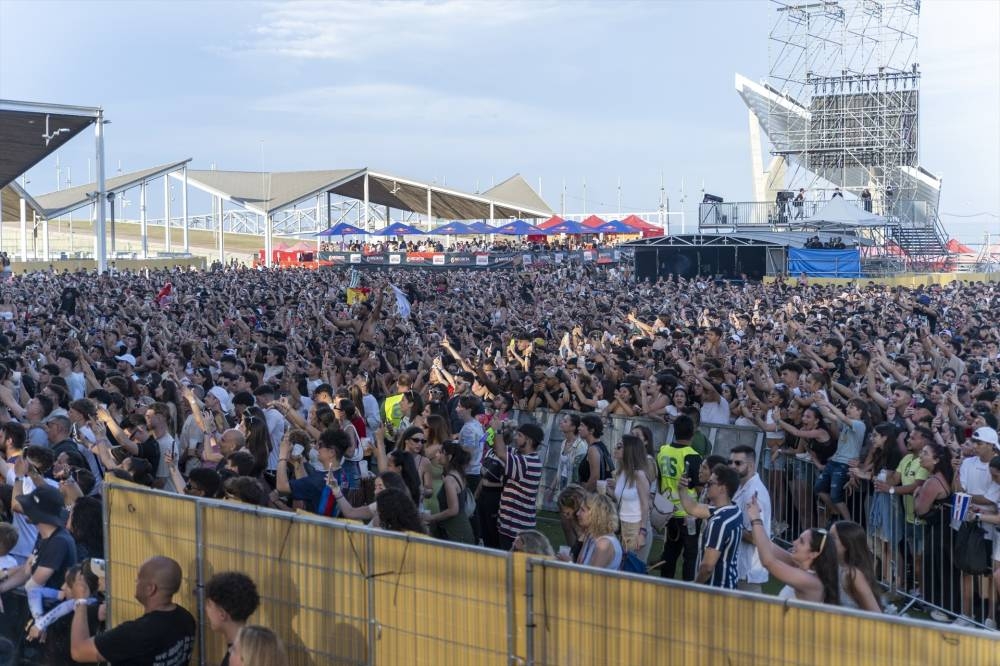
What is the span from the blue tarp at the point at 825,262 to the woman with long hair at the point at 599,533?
31.0 meters

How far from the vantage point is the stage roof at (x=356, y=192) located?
61.7m

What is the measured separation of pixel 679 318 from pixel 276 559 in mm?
16817

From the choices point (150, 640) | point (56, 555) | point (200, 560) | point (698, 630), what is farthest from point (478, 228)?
point (698, 630)

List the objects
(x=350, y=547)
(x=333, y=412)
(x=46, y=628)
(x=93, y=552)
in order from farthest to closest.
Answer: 1. (x=333, y=412)
2. (x=93, y=552)
3. (x=46, y=628)
4. (x=350, y=547)

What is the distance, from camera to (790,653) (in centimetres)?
422

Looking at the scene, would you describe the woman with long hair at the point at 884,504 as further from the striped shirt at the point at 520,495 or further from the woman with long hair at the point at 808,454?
the striped shirt at the point at 520,495

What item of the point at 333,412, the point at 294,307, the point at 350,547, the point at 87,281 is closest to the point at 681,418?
the point at 333,412

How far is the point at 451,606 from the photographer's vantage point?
5.10 metres

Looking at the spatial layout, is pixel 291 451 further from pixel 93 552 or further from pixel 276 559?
pixel 276 559

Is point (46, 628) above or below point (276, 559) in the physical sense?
below

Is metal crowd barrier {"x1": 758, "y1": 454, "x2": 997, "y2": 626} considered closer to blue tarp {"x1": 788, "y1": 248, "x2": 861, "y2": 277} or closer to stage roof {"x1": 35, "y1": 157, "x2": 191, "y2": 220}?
blue tarp {"x1": 788, "y1": 248, "x2": 861, "y2": 277}

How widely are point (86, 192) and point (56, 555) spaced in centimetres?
5890

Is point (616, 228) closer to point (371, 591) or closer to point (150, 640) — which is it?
point (371, 591)

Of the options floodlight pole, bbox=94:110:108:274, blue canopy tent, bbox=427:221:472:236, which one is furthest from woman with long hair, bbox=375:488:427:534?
blue canopy tent, bbox=427:221:472:236
